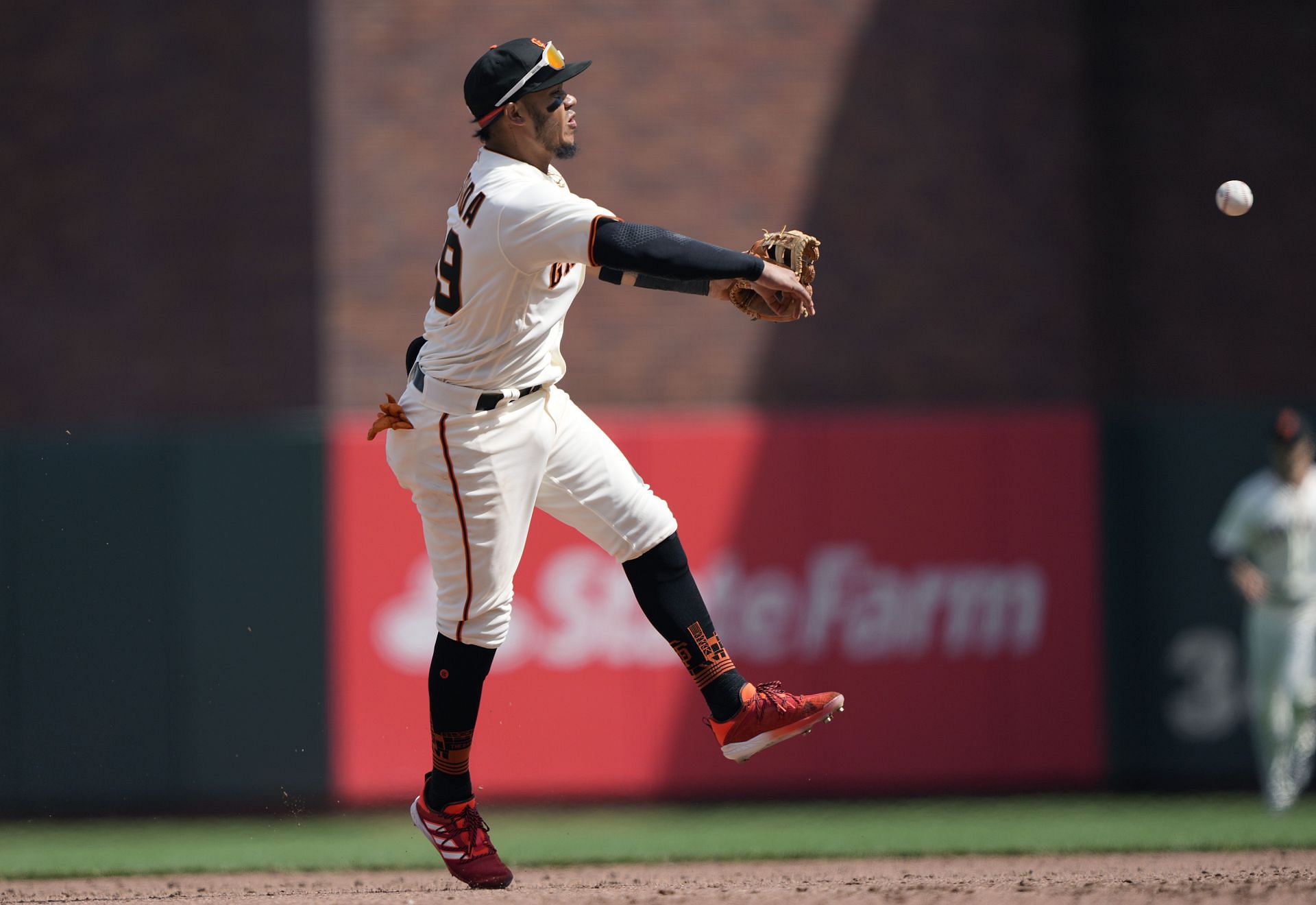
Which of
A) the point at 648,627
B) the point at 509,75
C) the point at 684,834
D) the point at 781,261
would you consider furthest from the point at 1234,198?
the point at 648,627

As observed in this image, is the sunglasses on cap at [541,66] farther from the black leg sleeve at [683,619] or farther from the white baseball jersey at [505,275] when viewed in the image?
the black leg sleeve at [683,619]

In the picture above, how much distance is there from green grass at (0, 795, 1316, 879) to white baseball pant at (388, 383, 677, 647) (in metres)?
2.43

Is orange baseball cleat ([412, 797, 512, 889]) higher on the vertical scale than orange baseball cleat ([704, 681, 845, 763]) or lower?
lower

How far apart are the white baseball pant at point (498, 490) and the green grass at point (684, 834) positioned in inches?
95.5

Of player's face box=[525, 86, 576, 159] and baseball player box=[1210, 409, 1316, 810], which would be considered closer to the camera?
player's face box=[525, 86, 576, 159]

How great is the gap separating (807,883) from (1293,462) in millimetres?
4274

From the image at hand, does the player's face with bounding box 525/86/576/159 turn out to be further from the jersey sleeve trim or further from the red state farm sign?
the red state farm sign

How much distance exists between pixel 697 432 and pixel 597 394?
1.23m

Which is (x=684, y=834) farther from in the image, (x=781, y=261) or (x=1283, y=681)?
(x=781, y=261)

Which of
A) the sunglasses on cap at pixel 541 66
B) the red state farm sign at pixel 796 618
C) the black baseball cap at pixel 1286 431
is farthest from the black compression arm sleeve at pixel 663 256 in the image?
the black baseball cap at pixel 1286 431

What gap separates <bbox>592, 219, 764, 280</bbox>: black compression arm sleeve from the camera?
12.1 ft

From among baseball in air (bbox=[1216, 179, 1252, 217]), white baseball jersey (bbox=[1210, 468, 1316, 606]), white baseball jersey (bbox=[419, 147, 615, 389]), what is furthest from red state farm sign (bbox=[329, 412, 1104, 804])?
white baseball jersey (bbox=[419, 147, 615, 389])

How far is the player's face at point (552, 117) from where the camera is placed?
3986 mm

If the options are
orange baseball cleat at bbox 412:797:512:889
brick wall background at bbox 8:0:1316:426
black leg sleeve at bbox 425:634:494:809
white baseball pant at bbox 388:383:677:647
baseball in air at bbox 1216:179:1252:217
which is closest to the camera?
white baseball pant at bbox 388:383:677:647
